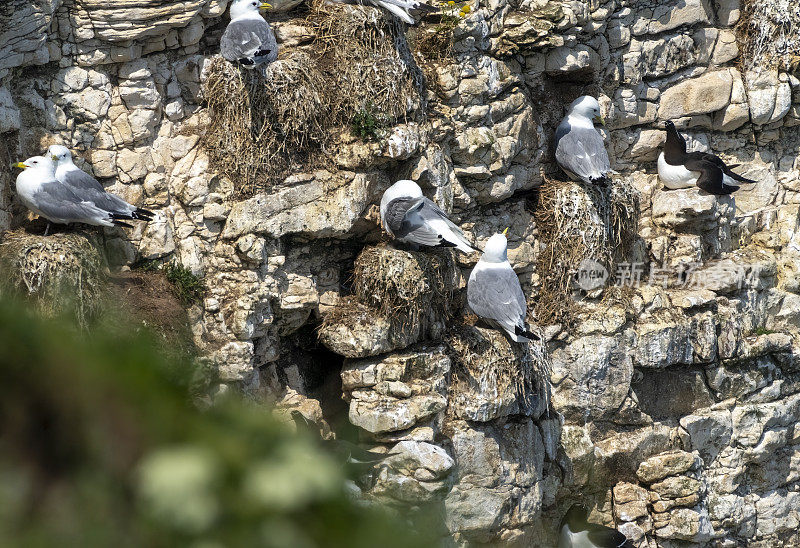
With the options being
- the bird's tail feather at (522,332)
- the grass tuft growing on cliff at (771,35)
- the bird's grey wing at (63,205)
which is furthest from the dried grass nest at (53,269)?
the grass tuft growing on cliff at (771,35)

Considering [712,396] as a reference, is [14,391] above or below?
above

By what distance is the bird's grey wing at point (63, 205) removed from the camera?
5961mm

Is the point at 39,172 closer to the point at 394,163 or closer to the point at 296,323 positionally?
the point at 296,323

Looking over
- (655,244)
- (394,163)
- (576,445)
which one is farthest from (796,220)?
(394,163)

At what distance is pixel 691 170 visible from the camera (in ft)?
28.9

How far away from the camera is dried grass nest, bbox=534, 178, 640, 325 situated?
827 cm

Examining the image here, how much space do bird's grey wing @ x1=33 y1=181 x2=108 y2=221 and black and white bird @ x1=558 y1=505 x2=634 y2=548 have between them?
493cm

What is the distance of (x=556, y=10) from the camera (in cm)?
805

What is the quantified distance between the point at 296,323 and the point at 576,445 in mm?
2936

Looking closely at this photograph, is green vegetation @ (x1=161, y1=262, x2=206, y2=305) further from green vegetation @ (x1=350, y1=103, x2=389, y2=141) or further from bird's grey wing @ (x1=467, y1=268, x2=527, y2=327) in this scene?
bird's grey wing @ (x1=467, y1=268, x2=527, y2=327)

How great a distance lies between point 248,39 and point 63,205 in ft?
5.88

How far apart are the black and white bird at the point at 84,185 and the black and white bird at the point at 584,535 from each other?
15.6ft

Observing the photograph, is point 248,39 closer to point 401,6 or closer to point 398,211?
point 401,6

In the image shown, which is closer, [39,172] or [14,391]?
[14,391]
